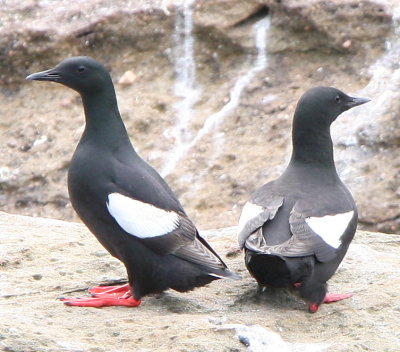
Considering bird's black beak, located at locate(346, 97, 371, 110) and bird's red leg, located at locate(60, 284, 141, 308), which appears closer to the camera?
bird's red leg, located at locate(60, 284, 141, 308)

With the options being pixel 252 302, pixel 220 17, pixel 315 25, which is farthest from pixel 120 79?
pixel 252 302

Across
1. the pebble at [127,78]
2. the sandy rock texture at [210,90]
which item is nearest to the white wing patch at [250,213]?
the sandy rock texture at [210,90]

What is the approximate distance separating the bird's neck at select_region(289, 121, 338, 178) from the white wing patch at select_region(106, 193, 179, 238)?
1122 millimetres

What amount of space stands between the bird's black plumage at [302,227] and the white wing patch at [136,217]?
1.38 ft

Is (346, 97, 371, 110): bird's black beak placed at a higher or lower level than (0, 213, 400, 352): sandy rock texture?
higher

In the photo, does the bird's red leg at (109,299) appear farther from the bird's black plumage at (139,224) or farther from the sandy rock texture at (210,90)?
the sandy rock texture at (210,90)

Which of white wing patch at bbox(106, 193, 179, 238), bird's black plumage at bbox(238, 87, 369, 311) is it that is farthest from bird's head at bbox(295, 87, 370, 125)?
white wing patch at bbox(106, 193, 179, 238)

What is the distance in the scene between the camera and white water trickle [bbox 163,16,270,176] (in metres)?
10.7

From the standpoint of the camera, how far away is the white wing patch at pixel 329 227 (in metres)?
6.20

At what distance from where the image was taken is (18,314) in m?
5.66

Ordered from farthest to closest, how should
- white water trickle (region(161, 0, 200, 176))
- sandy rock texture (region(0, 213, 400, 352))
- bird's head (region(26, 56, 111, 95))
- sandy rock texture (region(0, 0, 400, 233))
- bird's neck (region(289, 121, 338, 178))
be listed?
white water trickle (region(161, 0, 200, 176)) < sandy rock texture (region(0, 0, 400, 233)) < bird's neck (region(289, 121, 338, 178)) < bird's head (region(26, 56, 111, 95)) < sandy rock texture (region(0, 213, 400, 352))

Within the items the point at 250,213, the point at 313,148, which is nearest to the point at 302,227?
the point at 250,213

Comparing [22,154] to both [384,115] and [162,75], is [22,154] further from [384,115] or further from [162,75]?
[384,115]

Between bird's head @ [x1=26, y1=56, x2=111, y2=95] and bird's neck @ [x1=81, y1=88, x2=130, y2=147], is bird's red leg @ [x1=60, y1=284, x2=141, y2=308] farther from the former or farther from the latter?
bird's head @ [x1=26, y1=56, x2=111, y2=95]
